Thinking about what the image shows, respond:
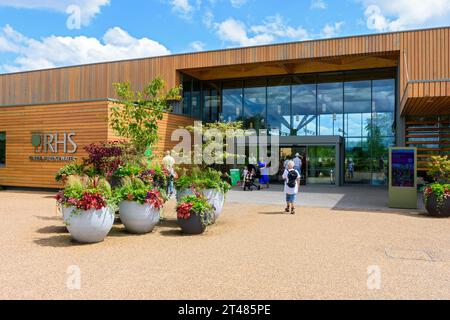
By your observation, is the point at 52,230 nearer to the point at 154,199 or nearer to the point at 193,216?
the point at 154,199

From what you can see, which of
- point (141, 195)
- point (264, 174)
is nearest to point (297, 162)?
point (264, 174)

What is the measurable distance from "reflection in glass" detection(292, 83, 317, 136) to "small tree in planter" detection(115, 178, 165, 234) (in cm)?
1637

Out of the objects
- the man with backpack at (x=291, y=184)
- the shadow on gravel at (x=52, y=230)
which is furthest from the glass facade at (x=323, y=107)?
the shadow on gravel at (x=52, y=230)

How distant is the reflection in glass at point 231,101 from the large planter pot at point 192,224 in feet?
56.9

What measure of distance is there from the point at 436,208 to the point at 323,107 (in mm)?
13297

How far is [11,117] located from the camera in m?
18.5

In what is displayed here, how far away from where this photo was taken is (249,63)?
20391 millimetres

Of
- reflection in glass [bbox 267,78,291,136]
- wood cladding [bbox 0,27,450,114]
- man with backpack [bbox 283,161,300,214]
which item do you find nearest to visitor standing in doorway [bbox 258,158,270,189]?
reflection in glass [bbox 267,78,291,136]

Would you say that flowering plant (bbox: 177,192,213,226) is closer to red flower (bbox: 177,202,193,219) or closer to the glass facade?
red flower (bbox: 177,202,193,219)

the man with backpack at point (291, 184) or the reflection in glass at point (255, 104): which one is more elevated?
the reflection in glass at point (255, 104)

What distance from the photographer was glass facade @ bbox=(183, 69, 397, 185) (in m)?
22.0

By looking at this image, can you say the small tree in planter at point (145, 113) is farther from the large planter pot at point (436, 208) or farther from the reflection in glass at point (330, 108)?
the reflection in glass at point (330, 108)

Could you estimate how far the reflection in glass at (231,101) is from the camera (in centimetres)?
2508
